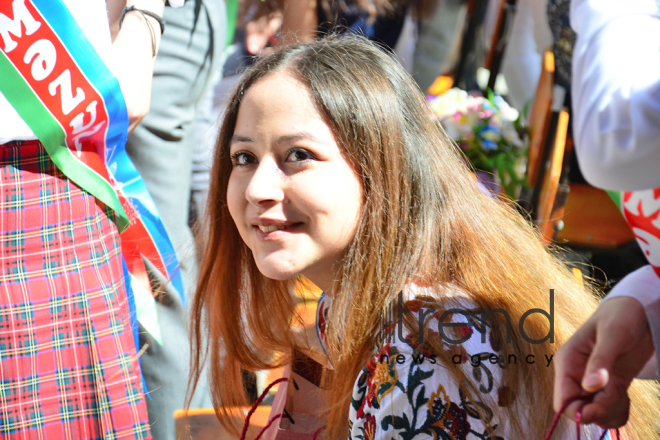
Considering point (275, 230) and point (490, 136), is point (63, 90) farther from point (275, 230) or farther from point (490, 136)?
point (490, 136)

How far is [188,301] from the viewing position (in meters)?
1.46

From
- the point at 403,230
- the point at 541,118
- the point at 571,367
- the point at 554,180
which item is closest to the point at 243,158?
the point at 403,230

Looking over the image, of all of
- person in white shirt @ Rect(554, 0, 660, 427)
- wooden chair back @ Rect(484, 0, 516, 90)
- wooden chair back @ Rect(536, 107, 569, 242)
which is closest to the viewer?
person in white shirt @ Rect(554, 0, 660, 427)

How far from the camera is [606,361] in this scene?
0.62 m

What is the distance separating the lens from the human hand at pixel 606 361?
0.61 m

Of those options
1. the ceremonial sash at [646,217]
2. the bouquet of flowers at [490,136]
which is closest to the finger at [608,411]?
the ceremonial sash at [646,217]

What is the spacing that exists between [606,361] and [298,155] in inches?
22.2

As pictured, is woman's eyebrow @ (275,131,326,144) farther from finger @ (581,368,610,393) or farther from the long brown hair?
finger @ (581,368,610,393)

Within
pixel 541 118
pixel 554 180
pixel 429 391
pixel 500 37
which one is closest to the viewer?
pixel 429 391

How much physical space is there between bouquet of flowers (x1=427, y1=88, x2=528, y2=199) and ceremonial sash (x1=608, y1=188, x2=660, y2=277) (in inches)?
65.0

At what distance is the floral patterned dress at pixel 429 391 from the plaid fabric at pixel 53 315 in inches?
18.2

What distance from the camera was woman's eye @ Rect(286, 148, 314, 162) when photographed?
3.24 ft

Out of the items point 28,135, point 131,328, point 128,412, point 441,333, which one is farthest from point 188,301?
point 441,333

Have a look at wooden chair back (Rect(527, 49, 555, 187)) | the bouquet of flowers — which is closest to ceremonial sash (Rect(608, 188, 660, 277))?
wooden chair back (Rect(527, 49, 555, 187))
